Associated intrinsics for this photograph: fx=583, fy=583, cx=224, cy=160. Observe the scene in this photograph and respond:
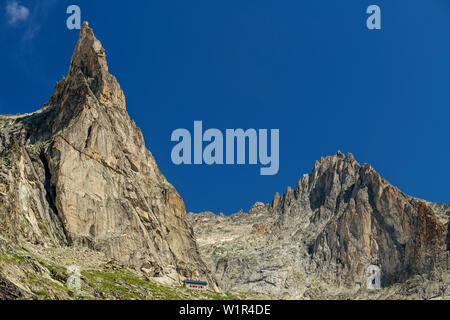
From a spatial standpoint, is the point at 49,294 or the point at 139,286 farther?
the point at 139,286

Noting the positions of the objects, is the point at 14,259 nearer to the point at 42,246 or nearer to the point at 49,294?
the point at 49,294
